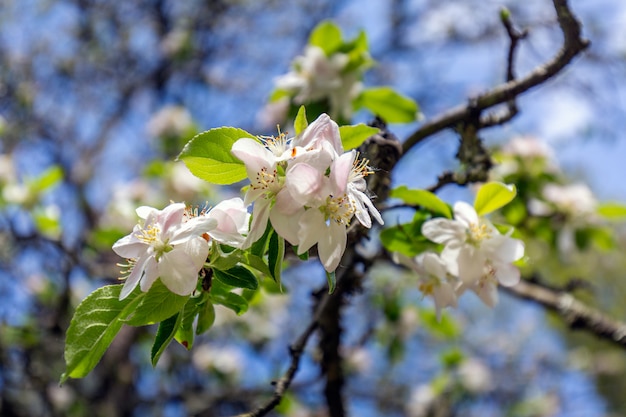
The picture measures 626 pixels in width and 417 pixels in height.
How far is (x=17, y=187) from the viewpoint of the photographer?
91.9 inches

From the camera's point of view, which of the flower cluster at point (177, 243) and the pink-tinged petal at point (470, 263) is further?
the pink-tinged petal at point (470, 263)

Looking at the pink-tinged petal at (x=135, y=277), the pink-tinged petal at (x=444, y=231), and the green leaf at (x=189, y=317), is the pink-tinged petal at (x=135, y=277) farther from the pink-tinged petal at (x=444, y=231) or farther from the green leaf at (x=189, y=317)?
the pink-tinged petal at (x=444, y=231)

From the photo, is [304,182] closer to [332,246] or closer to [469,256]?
[332,246]

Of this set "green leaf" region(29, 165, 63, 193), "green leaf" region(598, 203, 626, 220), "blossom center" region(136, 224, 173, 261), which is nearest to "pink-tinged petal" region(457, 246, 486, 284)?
"blossom center" region(136, 224, 173, 261)

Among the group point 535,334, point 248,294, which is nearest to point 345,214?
point 248,294

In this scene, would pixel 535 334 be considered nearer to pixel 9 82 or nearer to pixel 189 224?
pixel 9 82

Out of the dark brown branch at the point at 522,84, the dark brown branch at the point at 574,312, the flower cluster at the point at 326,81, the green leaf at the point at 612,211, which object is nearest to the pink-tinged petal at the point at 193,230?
the dark brown branch at the point at 522,84

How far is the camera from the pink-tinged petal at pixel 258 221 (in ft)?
2.27

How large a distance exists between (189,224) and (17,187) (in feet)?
6.34

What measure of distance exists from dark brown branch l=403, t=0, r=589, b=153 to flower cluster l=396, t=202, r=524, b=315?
0.30m

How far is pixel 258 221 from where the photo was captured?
27.5 inches

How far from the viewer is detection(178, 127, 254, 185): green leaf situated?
730mm

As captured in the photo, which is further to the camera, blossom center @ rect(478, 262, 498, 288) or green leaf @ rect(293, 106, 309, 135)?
blossom center @ rect(478, 262, 498, 288)

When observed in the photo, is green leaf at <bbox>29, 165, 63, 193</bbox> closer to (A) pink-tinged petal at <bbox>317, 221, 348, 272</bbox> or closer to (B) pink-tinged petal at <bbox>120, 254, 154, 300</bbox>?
(B) pink-tinged petal at <bbox>120, 254, 154, 300</bbox>
